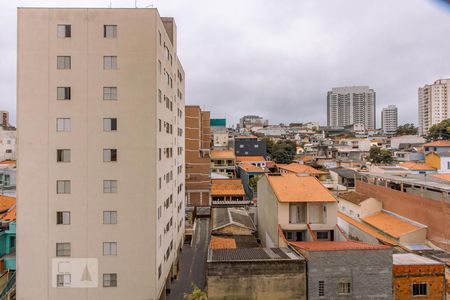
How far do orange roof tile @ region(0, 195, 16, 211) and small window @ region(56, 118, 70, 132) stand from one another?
15.4 m

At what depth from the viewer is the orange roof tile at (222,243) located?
72.3 feet

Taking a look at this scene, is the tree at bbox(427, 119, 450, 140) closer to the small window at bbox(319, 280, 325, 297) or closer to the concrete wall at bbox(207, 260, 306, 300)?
the small window at bbox(319, 280, 325, 297)

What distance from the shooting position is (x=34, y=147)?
17.2 metres

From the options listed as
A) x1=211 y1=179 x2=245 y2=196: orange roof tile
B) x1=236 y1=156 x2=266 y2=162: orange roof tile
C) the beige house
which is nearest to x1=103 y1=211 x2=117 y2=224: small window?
the beige house

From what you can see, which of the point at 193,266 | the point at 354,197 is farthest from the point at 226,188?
the point at 193,266

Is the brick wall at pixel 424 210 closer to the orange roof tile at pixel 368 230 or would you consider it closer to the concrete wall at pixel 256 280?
the orange roof tile at pixel 368 230

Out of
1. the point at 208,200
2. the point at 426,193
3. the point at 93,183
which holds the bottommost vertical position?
the point at 208,200

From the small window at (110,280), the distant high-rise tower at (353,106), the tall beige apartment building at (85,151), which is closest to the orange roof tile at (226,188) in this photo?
the tall beige apartment building at (85,151)

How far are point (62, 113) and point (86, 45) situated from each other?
4.13 metres

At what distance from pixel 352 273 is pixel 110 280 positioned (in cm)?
1337

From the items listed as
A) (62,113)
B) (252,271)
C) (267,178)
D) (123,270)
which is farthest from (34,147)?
(267,178)

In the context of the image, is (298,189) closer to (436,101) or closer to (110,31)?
(110,31)

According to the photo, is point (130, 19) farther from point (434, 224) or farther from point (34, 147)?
point (434, 224)

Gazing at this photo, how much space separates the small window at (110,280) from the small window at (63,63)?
12115 millimetres
